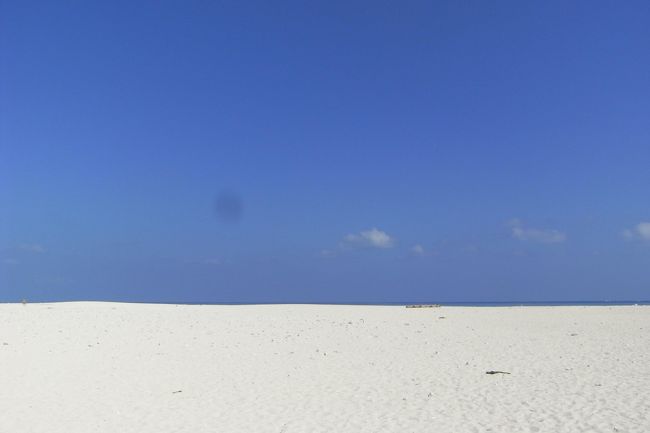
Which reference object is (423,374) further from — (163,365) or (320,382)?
(163,365)

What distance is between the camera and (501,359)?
720 inches

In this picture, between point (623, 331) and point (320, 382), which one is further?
point (623, 331)

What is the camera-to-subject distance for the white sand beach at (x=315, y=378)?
1114 cm

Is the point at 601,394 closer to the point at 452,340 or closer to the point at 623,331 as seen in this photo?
the point at 452,340

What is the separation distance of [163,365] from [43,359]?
444 centimetres

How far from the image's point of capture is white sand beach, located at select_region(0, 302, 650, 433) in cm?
1114

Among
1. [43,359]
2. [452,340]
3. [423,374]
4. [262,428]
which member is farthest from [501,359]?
[43,359]

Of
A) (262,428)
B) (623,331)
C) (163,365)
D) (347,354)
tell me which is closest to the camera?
(262,428)

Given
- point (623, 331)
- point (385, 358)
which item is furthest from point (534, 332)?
point (385, 358)

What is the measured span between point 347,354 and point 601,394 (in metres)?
9.40

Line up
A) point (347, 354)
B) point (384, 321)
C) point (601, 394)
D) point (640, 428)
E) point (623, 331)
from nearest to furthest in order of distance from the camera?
point (640, 428) → point (601, 394) → point (347, 354) → point (623, 331) → point (384, 321)

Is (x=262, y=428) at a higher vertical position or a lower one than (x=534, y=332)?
lower

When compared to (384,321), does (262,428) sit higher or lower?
lower

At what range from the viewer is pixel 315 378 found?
1569 cm
